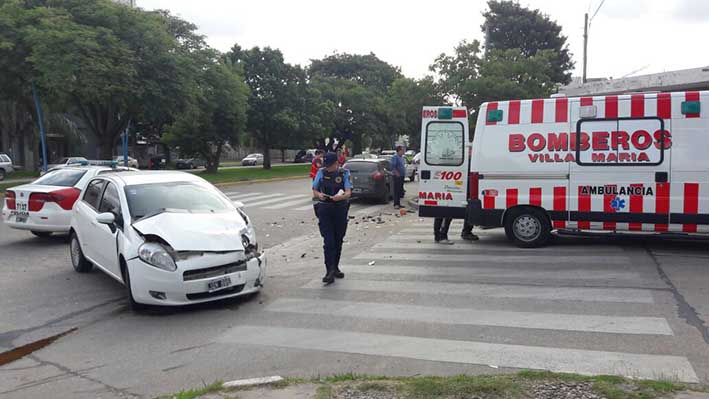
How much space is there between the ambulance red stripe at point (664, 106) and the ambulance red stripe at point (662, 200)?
1.05 metres

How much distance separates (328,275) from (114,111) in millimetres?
25627

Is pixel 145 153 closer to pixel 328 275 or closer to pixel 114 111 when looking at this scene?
pixel 114 111

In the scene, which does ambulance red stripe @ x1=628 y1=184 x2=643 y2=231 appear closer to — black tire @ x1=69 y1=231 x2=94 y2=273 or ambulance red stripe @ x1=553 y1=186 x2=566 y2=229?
ambulance red stripe @ x1=553 y1=186 x2=566 y2=229

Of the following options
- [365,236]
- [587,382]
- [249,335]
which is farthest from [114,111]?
[587,382]

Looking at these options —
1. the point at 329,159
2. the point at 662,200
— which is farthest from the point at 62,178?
the point at 662,200

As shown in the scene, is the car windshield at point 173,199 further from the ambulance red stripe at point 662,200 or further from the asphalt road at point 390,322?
the ambulance red stripe at point 662,200

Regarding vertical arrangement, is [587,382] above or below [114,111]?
below

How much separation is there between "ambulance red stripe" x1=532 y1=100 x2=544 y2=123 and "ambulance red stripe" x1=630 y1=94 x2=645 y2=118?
1.34 m

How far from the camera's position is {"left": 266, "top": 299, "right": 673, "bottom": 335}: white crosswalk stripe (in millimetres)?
5844

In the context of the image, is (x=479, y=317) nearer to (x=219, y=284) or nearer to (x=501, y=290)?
(x=501, y=290)

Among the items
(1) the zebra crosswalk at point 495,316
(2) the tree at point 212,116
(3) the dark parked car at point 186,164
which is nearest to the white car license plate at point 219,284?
(1) the zebra crosswalk at point 495,316

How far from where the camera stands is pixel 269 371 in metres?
5.00

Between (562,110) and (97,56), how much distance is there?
1955 centimetres

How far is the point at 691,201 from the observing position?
30.3 ft
